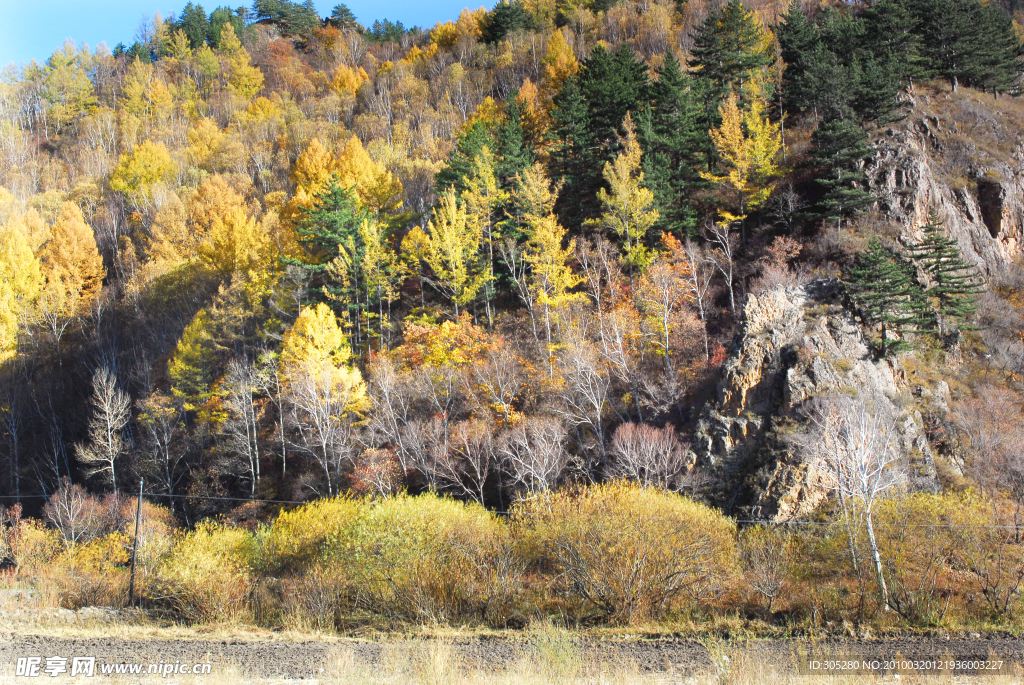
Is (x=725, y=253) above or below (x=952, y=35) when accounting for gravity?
below

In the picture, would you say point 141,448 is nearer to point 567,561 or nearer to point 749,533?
point 567,561

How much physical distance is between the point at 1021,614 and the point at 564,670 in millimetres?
11701

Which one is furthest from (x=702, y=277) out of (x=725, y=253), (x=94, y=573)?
(x=94, y=573)

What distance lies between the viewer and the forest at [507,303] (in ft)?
81.6

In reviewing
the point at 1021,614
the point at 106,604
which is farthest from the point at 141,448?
the point at 1021,614

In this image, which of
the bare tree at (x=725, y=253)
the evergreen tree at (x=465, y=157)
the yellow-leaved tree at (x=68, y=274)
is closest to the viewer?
the bare tree at (x=725, y=253)

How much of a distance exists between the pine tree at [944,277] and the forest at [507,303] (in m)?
0.19

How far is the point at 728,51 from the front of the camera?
4234 cm

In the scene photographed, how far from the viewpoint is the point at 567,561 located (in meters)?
15.9

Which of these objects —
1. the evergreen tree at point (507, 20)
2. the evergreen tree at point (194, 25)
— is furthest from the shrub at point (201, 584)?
the evergreen tree at point (194, 25)

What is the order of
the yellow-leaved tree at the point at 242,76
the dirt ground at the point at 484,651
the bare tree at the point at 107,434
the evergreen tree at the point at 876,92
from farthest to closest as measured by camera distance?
1. the yellow-leaved tree at the point at 242,76
2. the evergreen tree at the point at 876,92
3. the bare tree at the point at 107,434
4. the dirt ground at the point at 484,651

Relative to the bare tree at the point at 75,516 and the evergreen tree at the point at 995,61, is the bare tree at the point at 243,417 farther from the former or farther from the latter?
the evergreen tree at the point at 995,61

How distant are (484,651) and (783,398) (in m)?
14.8

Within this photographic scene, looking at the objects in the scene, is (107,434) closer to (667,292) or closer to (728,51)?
(667,292)
